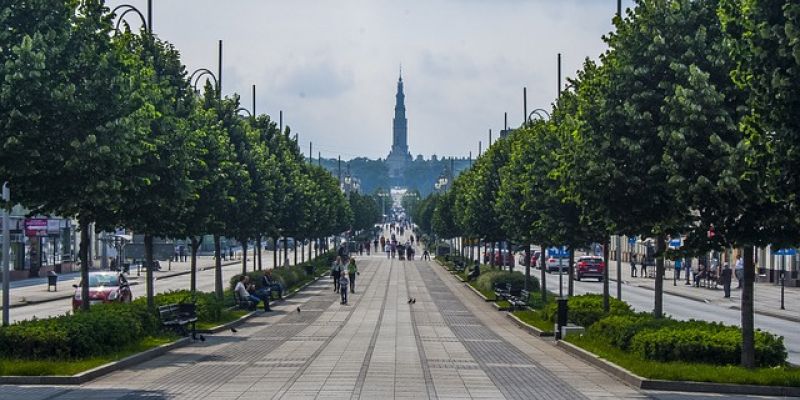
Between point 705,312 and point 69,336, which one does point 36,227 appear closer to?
point 705,312

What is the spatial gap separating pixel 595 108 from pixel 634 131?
4.11ft

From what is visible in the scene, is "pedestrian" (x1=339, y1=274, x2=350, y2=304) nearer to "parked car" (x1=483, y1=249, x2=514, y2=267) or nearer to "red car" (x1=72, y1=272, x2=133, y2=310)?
"red car" (x1=72, y1=272, x2=133, y2=310)

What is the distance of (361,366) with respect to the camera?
24297mm

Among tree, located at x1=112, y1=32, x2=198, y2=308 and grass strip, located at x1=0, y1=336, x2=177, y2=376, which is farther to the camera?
tree, located at x1=112, y1=32, x2=198, y2=308

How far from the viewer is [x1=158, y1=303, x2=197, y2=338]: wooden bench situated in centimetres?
3134

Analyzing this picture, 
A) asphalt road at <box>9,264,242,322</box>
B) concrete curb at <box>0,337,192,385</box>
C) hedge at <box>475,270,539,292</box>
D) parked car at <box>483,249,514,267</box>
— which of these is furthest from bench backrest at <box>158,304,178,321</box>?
parked car at <box>483,249,514,267</box>

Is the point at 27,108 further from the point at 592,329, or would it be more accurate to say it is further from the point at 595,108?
the point at 592,329

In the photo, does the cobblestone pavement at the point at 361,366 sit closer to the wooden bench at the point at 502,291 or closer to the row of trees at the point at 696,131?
the row of trees at the point at 696,131

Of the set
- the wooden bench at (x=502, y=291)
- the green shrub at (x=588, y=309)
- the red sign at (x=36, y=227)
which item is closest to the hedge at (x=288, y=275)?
the wooden bench at (x=502, y=291)

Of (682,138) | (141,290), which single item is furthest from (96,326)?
(141,290)

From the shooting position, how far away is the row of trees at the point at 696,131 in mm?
16297

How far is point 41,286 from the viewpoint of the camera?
67.4 meters

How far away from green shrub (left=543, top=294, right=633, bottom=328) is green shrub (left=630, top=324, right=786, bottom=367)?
8041 millimetres

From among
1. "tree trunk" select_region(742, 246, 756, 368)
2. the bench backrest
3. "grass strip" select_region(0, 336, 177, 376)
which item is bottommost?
"grass strip" select_region(0, 336, 177, 376)
